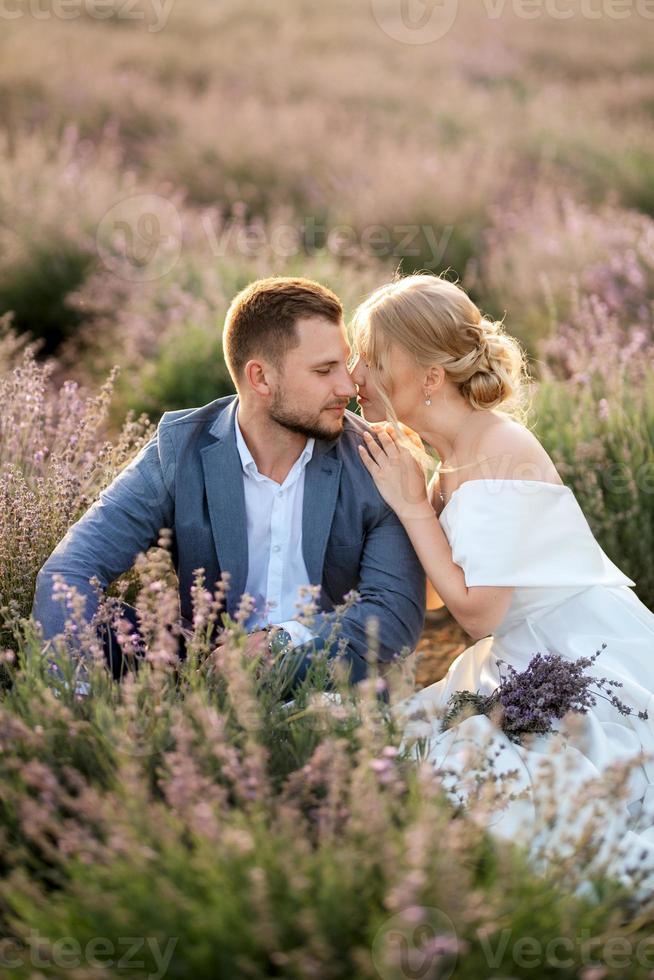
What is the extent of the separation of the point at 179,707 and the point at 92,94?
11.6 m

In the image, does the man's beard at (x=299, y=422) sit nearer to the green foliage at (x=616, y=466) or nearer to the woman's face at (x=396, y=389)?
the woman's face at (x=396, y=389)

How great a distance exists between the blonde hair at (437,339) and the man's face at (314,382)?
111 mm

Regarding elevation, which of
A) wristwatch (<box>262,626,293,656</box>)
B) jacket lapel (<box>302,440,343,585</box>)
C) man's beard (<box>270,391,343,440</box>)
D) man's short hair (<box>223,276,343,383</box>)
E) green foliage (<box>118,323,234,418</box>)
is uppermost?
man's short hair (<box>223,276,343,383</box>)

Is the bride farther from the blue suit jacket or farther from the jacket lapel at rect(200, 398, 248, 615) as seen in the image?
the jacket lapel at rect(200, 398, 248, 615)

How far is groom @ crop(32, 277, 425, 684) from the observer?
3.04 meters

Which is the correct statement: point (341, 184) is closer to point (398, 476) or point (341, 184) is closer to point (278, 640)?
point (398, 476)

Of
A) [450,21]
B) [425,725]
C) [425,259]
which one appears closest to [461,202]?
[425,259]

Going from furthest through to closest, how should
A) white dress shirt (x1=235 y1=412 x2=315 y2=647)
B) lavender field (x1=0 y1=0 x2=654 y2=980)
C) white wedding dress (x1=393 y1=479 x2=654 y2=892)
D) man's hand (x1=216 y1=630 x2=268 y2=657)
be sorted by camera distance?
white dress shirt (x1=235 y1=412 x2=315 y2=647) → white wedding dress (x1=393 y1=479 x2=654 y2=892) → man's hand (x1=216 y1=630 x2=268 y2=657) → lavender field (x1=0 y1=0 x2=654 y2=980)

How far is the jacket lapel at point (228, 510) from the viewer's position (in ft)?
10.3

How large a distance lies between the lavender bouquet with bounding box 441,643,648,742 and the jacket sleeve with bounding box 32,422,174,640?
1.11 metres

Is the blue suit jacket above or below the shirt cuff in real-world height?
above

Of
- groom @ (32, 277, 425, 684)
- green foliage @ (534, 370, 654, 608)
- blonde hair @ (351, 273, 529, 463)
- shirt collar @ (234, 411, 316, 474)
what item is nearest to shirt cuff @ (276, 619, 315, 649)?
groom @ (32, 277, 425, 684)

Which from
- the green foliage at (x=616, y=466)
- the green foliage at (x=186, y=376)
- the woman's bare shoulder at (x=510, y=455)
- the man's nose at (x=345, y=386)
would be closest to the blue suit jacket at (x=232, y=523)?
the man's nose at (x=345, y=386)

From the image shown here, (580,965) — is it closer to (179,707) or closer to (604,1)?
(179,707)
